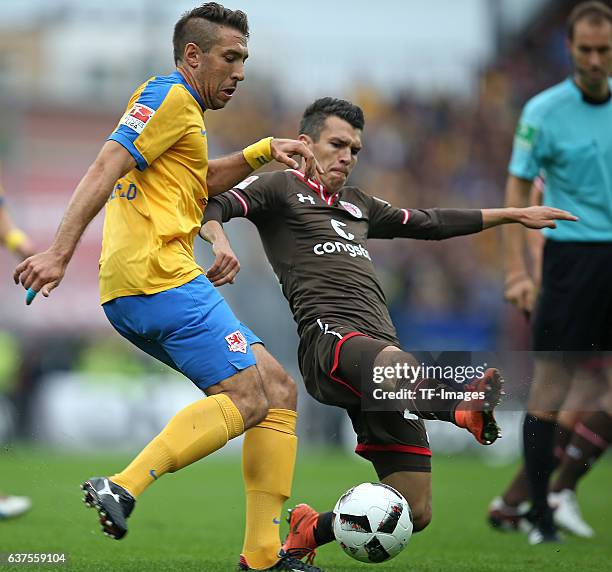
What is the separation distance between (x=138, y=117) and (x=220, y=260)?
0.66 meters

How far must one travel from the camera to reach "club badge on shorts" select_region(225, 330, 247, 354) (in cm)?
442

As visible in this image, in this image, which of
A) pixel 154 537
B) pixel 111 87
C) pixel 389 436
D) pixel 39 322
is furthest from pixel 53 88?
pixel 389 436

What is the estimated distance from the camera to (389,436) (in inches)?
196

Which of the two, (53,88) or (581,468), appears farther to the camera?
(53,88)

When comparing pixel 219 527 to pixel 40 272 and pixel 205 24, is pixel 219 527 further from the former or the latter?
pixel 205 24

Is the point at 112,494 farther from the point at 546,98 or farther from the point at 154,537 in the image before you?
the point at 546,98

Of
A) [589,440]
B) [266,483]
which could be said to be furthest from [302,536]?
[589,440]

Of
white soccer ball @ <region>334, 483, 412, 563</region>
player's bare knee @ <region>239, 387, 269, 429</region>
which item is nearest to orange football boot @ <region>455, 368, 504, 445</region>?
white soccer ball @ <region>334, 483, 412, 563</region>

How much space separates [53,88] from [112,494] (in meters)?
17.9

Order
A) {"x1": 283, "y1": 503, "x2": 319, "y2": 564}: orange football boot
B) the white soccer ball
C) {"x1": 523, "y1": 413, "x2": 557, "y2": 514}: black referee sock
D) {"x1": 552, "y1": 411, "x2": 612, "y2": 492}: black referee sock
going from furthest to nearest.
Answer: {"x1": 552, "y1": 411, "x2": 612, "y2": 492}: black referee sock → {"x1": 523, "y1": 413, "x2": 557, "y2": 514}: black referee sock → {"x1": 283, "y1": 503, "x2": 319, "y2": 564}: orange football boot → the white soccer ball

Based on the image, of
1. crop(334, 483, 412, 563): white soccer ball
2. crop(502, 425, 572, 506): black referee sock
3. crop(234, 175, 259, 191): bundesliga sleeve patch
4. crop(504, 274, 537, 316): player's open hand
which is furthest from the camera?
crop(502, 425, 572, 506): black referee sock

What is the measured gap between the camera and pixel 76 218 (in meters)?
4.22

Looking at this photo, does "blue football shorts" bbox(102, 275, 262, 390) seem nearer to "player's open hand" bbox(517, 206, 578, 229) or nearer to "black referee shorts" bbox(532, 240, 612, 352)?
"player's open hand" bbox(517, 206, 578, 229)

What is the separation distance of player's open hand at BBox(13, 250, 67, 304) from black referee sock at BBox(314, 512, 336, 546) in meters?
1.67
